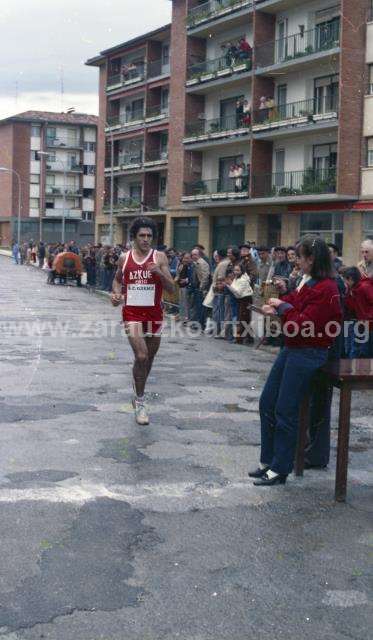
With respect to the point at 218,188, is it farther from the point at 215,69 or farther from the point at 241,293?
the point at 241,293

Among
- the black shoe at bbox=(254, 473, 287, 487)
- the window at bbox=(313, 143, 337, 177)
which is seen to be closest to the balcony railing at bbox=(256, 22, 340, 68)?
the window at bbox=(313, 143, 337, 177)

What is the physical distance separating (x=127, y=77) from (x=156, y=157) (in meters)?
6.38

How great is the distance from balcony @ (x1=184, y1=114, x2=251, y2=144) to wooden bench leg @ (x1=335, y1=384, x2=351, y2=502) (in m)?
33.2

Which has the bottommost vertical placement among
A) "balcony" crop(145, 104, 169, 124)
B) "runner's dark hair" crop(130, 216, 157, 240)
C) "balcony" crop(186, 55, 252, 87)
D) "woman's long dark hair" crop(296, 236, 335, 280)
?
"woman's long dark hair" crop(296, 236, 335, 280)

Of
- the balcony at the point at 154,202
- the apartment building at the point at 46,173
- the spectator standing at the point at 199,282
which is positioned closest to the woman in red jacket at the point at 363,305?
the spectator standing at the point at 199,282

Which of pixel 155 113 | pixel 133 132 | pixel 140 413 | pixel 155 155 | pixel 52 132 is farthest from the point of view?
pixel 52 132

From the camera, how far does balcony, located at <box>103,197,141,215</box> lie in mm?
50625

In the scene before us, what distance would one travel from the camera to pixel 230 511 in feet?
17.9

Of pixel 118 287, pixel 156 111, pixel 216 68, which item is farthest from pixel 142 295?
pixel 156 111

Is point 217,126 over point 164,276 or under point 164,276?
over

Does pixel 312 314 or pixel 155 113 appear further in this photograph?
pixel 155 113

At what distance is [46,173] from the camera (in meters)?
84.8

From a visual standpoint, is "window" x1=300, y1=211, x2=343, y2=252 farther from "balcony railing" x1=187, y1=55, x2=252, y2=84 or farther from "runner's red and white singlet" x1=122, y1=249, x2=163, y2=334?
"runner's red and white singlet" x1=122, y1=249, x2=163, y2=334

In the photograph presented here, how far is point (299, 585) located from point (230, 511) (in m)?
1.22
